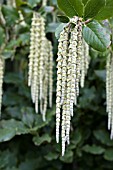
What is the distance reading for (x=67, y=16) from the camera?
934mm

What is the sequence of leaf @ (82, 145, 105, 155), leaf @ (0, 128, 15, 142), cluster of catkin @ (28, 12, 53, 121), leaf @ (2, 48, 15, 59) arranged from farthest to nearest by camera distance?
1. leaf @ (82, 145, 105, 155)
2. leaf @ (2, 48, 15, 59)
3. leaf @ (0, 128, 15, 142)
4. cluster of catkin @ (28, 12, 53, 121)

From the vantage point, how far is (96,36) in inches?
36.0

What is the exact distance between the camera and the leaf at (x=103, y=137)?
1.69 meters

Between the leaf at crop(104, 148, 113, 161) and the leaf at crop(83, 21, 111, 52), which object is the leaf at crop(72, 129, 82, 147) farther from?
the leaf at crop(83, 21, 111, 52)

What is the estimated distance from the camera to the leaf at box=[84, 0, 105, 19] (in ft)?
2.99

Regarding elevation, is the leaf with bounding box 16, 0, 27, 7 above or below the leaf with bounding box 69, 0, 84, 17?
above

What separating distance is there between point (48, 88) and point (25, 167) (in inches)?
16.9

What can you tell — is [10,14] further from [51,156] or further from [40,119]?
[51,156]

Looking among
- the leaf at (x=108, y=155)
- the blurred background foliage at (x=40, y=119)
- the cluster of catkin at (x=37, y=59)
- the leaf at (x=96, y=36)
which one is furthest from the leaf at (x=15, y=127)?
the leaf at (x=96, y=36)

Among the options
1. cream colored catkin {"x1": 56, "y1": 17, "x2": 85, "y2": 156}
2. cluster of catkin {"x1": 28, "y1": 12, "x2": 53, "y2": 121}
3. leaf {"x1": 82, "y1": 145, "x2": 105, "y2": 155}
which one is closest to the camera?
cream colored catkin {"x1": 56, "y1": 17, "x2": 85, "y2": 156}

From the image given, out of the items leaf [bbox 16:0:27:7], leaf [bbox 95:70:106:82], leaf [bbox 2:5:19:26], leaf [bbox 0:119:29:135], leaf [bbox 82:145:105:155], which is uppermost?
leaf [bbox 16:0:27:7]

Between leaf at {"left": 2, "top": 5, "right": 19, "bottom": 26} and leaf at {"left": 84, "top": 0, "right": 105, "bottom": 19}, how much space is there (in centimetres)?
71

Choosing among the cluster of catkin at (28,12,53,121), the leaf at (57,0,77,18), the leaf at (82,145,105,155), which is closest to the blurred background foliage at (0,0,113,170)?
the leaf at (82,145,105,155)

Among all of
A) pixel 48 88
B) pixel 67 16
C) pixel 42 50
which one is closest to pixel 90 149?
pixel 48 88
